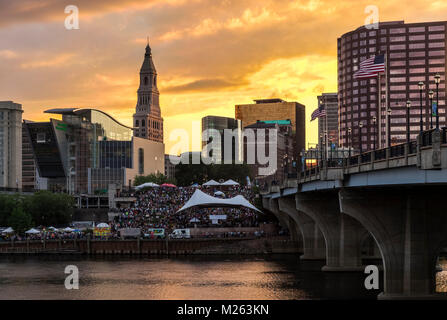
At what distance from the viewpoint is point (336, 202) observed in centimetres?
9069

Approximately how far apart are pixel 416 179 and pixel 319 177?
25.0m

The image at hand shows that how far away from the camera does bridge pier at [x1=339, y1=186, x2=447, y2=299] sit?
191 ft

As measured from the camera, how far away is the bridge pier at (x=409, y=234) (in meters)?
58.1

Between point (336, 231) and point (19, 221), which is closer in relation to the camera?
point (336, 231)

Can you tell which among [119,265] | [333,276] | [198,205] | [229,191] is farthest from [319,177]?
[229,191]

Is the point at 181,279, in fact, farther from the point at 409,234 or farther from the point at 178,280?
the point at 409,234

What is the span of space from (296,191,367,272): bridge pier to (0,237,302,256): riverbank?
A: 30.6 m

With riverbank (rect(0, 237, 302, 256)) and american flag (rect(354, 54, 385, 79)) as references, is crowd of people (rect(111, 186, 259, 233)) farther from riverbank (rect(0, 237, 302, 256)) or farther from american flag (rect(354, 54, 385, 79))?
american flag (rect(354, 54, 385, 79))

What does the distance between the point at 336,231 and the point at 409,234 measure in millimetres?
32057

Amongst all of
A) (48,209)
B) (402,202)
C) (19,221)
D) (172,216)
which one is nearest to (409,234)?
(402,202)

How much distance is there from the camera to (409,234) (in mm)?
59188

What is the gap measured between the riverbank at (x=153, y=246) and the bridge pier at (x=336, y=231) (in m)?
30.6

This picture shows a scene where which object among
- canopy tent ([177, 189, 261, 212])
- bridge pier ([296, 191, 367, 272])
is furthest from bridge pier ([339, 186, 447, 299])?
canopy tent ([177, 189, 261, 212])
